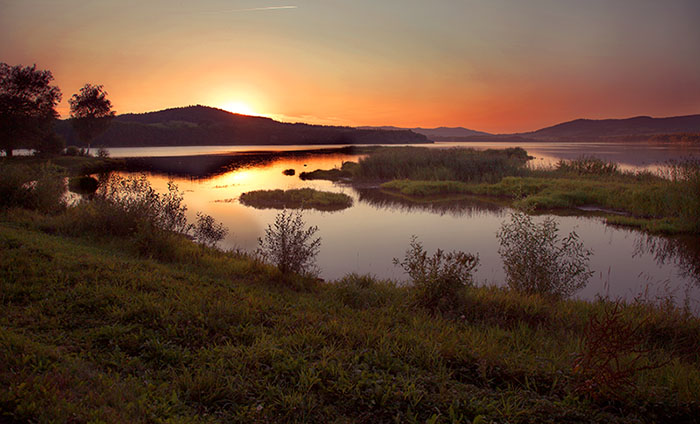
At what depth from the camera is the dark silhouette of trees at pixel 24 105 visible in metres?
37.1

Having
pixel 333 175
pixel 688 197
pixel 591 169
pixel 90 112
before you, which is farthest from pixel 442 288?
pixel 90 112

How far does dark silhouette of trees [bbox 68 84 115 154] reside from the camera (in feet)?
178

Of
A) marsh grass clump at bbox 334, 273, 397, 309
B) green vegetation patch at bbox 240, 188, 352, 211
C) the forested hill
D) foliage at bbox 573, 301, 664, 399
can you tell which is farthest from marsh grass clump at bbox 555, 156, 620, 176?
the forested hill

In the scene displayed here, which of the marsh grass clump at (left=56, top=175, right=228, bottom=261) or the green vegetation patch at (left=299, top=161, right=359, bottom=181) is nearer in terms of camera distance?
the marsh grass clump at (left=56, top=175, right=228, bottom=261)

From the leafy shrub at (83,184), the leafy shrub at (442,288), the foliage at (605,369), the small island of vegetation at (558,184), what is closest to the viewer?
the foliage at (605,369)

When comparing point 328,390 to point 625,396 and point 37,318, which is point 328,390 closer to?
point 625,396

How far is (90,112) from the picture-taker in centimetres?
5494

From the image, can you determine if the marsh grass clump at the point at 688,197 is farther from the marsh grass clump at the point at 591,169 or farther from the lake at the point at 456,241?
the marsh grass clump at the point at 591,169

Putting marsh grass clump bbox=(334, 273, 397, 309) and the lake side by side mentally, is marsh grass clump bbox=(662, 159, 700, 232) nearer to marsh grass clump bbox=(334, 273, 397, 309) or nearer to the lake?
the lake

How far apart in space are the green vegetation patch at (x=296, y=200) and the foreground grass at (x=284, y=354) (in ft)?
44.1

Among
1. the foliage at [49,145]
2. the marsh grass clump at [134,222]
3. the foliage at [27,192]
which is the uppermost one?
the foliage at [49,145]

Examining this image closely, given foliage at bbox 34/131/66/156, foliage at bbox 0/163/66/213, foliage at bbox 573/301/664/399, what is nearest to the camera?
foliage at bbox 573/301/664/399

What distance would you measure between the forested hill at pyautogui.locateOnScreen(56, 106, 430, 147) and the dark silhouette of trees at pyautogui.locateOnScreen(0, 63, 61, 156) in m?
70.1

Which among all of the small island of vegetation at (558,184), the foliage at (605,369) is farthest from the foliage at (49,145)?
the foliage at (605,369)
